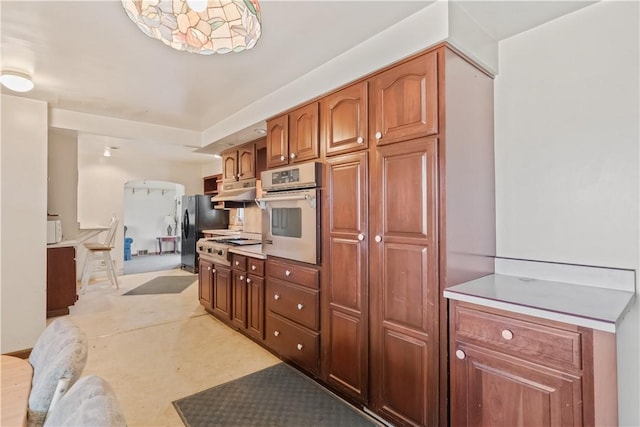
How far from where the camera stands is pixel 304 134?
2.49 metres

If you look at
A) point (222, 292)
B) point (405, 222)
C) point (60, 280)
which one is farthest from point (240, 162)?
point (405, 222)

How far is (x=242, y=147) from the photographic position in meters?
4.14

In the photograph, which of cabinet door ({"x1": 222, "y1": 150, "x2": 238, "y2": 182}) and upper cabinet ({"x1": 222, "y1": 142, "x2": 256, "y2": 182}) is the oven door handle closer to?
upper cabinet ({"x1": 222, "y1": 142, "x2": 256, "y2": 182})

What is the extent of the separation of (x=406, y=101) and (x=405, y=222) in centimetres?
68

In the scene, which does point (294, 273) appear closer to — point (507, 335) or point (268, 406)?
point (268, 406)

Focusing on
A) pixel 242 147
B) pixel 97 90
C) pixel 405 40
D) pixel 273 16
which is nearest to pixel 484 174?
pixel 405 40

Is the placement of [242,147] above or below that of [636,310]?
above

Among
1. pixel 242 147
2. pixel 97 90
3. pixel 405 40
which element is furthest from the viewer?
pixel 242 147

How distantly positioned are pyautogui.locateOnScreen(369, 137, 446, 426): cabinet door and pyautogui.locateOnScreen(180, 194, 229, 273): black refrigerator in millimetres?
5336

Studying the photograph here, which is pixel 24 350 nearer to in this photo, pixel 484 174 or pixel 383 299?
pixel 383 299

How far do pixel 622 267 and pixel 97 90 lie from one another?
4.05m

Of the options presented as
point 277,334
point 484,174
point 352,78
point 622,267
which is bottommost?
point 277,334

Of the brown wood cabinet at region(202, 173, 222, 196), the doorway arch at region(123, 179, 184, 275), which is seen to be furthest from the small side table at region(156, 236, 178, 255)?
the brown wood cabinet at region(202, 173, 222, 196)

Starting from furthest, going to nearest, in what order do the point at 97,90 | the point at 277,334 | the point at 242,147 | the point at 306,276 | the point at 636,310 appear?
the point at 242,147 → the point at 97,90 → the point at 277,334 → the point at 306,276 → the point at 636,310
